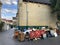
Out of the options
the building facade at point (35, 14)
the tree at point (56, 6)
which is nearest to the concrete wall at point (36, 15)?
the building facade at point (35, 14)

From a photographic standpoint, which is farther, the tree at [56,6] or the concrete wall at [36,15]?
the tree at [56,6]

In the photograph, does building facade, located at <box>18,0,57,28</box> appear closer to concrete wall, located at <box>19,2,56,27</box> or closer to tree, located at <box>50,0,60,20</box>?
concrete wall, located at <box>19,2,56,27</box>

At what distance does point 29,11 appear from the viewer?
132 feet

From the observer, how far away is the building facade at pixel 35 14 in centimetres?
3900

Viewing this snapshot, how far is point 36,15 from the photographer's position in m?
41.9

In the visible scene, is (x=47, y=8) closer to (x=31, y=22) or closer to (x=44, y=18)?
(x=44, y=18)

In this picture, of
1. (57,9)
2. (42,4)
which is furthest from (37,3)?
(57,9)

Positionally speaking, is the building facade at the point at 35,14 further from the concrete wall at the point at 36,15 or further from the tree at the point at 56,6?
the tree at the point at 56,6

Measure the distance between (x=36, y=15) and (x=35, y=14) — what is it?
32 centimetres

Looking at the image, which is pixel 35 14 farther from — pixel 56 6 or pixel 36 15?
pixel 56 6

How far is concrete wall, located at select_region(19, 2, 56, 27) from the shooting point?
39062mm

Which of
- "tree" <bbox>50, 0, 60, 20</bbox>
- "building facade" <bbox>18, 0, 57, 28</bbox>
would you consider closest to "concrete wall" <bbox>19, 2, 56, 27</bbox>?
"building facade" <bbox>18, 0, 57, 28</bbox>

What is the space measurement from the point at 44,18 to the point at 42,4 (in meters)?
3.57

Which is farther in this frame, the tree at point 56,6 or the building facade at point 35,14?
the tree at point 56,6
